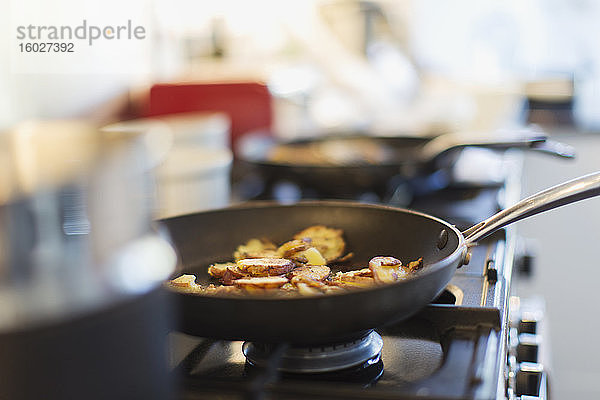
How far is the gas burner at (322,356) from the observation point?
715 millimetres

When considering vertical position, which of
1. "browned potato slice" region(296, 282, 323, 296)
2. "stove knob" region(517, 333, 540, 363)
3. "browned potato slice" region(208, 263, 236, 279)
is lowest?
"stove knob" region(517, 333, 540, 363)

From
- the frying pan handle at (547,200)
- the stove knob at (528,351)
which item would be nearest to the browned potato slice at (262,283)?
the frying pan handle at (547,200)

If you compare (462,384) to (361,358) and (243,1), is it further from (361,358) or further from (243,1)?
(243,1)

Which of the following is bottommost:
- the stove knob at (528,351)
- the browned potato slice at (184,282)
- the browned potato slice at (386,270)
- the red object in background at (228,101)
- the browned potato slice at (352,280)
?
the stove knob at (528,351)

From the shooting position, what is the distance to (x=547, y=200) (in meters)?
0.80

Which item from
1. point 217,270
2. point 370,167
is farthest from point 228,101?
point 217,270

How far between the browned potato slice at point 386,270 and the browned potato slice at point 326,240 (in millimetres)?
128

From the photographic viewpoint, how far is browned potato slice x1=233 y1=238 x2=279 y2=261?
0.95m

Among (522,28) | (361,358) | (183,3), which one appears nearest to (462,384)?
(361,358)

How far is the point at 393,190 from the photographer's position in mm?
1415

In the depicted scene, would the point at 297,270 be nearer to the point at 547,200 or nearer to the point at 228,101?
the point at 547,200

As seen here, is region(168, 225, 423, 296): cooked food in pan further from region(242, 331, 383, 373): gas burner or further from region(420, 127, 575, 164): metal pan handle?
region(420, 127, 575, 164): metal pan handle

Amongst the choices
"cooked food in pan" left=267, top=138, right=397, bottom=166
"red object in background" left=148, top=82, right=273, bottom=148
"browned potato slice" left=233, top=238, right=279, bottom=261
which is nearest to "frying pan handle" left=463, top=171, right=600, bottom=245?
"browned potato slice" left=233, top=238, right=279, bottom=261

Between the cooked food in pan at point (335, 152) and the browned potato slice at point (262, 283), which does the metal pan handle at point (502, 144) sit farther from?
the browned potato slice at point (262, 283)
